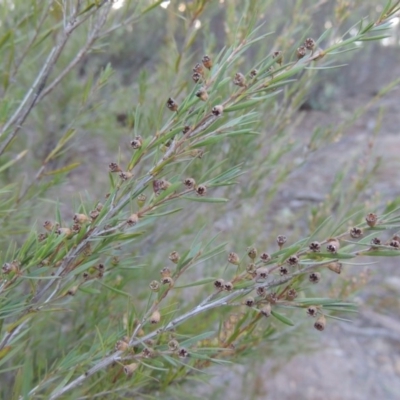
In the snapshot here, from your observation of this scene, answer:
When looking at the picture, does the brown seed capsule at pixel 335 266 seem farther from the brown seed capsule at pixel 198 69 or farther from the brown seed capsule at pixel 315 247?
the brown seed capsule at pixel 198 69

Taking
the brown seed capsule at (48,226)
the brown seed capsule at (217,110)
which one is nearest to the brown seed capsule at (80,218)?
the brown seed capsule at (48,226)

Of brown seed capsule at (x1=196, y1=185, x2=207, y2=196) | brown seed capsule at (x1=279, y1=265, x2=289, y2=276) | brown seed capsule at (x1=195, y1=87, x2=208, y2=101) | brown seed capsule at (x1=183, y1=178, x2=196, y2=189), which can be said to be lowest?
brown seed capsule at (x1=279, y1=265, x2=289, y2=276)

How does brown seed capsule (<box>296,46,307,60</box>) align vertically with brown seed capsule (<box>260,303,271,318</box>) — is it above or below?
above

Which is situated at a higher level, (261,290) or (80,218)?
(80,218)

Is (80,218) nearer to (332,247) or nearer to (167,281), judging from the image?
(167,281)

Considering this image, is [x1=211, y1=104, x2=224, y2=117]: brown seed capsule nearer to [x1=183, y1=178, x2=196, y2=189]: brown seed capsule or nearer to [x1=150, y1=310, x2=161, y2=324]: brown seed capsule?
[x1=183, y1=178, x2=196, y2=189]: brown seed capsule

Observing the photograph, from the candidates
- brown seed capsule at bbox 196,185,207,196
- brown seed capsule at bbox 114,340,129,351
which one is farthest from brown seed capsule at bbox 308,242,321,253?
brown seed capsule at bbox 114,340,129,351

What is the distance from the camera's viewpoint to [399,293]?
10.8ft

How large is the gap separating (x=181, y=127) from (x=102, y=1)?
0.31 meters

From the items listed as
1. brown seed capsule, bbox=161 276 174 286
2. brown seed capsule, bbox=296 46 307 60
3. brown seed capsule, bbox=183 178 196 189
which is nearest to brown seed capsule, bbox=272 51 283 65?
brown seed capsule, bbox=296 46 307 60

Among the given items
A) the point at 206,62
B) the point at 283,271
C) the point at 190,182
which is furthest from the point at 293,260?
the point at 206,62

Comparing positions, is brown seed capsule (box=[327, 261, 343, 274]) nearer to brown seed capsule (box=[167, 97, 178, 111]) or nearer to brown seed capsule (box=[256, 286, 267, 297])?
brown seed capsule (box=[256, 286, 267, 297])

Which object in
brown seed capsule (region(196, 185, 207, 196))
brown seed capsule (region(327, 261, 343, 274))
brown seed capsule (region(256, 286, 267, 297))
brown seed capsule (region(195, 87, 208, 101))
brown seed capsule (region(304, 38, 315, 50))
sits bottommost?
brown seed capsule (region(327, 261, 343, 274))

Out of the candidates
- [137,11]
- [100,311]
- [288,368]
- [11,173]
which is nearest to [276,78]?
[137,11]
